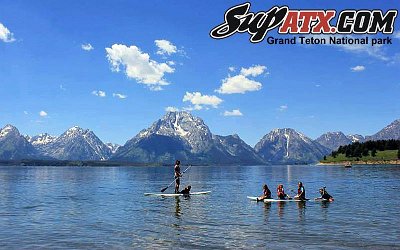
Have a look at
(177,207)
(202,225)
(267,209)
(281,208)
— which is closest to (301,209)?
(281,208)

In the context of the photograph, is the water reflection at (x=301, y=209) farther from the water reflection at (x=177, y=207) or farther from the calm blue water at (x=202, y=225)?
the water reflection at (x=177, y=207)

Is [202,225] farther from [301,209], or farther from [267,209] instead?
[301,209]

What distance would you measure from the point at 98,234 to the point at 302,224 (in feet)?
60.2

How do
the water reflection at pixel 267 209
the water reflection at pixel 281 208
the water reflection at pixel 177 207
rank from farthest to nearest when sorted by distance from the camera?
the water reflection at pixel 177 207, the water reflection at pixel 281 208, the water reflection at pixel 267 209

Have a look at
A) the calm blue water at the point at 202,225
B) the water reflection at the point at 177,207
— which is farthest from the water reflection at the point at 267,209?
the water reflection at the point at 177,207

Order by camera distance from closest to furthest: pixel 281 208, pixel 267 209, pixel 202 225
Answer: pixel 202 225, pixel 267 209, pixel 281 208

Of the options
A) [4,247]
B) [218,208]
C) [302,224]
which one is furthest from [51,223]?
[302,224]

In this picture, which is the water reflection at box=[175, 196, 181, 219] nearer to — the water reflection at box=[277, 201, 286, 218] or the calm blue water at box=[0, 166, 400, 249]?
the calm blue water at box=[0, 166, 400, 249]

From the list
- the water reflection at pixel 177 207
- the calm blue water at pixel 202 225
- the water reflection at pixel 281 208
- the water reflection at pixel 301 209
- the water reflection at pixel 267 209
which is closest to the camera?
the calm blue water at pixel 202 225

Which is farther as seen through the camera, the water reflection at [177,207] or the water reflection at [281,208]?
the water reflection at [177,207]

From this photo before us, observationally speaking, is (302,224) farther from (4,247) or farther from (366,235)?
(4,247)

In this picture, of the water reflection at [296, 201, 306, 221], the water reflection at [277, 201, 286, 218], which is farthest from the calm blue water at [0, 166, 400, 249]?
the water reflection at [277, 201, 286, 218]

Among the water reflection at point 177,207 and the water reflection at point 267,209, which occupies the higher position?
the water reflection at point 267,209

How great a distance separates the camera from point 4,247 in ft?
91.4
